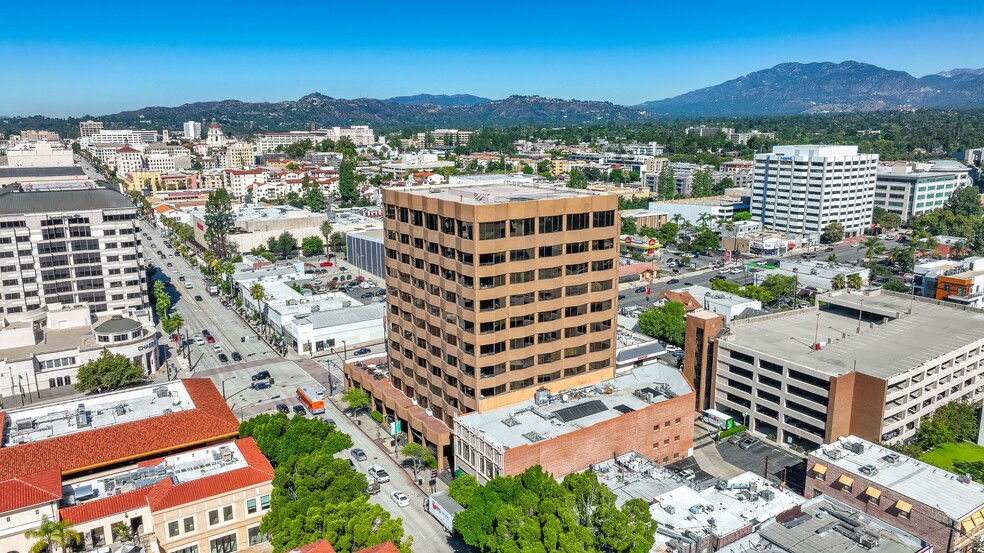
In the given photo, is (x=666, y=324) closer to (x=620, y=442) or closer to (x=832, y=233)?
(x=620, y=442)

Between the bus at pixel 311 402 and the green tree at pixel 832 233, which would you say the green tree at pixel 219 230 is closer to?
the bus at pixel 311 402

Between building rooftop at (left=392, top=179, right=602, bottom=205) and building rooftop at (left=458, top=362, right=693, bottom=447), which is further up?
building rooftop at (left=392, top=179, right=602, bottom=205)

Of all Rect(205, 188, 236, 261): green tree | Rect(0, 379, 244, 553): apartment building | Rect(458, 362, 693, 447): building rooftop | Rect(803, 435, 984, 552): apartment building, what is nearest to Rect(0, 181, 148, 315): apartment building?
Rect(0, 379, 244, 553): apartment building

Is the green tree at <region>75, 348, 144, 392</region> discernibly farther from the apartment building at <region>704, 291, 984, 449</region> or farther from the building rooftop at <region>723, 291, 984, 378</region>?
the building rooftop at <region>723, 291, 984, 378</region>

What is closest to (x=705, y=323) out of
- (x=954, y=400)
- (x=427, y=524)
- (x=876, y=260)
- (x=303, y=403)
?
(x=954, y=400)

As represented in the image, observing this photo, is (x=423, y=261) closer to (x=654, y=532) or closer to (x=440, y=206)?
(x=440, y=206)

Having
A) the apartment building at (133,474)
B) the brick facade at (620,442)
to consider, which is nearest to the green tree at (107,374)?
the apartment building at (133,474)
